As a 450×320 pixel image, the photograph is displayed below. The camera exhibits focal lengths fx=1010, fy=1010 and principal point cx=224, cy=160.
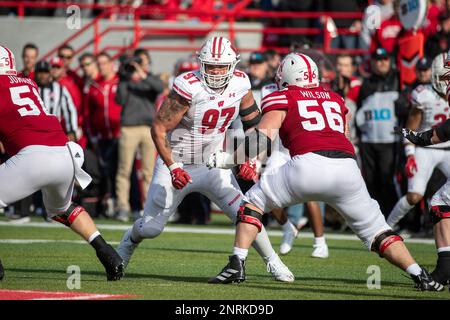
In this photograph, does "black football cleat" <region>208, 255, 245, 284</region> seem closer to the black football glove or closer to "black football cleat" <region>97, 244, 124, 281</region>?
"black football cleat" <region>97, 244, 124, 281</region>

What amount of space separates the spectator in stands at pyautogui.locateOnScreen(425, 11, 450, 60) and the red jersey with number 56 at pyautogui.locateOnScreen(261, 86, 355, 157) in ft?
23.5

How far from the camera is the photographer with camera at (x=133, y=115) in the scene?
556 inches

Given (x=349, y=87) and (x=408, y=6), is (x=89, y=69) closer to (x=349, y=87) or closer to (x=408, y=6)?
(x=349, y=87)

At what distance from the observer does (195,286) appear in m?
7.54

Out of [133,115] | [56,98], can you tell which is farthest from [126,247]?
[133,115]

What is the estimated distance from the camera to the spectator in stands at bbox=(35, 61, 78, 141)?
1350 centimetres

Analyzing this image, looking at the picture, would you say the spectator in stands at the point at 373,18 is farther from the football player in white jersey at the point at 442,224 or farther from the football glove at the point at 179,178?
the football glove at the point at 179,178

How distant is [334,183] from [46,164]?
6.89 feet

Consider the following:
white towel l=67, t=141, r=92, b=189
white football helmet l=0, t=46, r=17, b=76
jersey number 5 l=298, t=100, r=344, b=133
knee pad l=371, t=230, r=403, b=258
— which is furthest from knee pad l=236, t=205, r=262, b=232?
white football helmet l=0, t=46, r=17, b=76

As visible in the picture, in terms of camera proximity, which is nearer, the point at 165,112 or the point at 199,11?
the point at 165,112

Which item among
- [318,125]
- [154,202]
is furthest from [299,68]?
[154,202]

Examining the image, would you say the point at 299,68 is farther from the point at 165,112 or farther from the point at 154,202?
the point at 154,202

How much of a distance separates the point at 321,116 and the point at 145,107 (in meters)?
7.11

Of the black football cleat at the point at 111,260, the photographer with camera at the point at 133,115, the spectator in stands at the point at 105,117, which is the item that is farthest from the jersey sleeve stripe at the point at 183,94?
the spectator in stands at the point at 105,117
